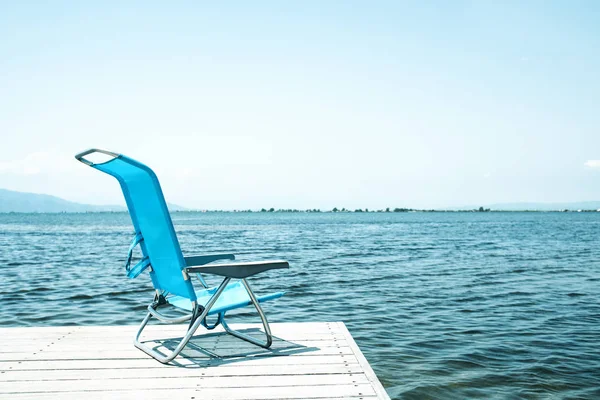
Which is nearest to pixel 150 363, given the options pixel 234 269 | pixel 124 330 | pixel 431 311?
pixel 234 269

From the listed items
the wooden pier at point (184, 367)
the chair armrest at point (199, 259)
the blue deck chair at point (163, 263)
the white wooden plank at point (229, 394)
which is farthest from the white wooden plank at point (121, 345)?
the white wooden plank at point (229, 394)

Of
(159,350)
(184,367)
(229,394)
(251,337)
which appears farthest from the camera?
(251,337)

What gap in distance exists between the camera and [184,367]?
388 centimetres

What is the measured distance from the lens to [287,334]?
4828 mm

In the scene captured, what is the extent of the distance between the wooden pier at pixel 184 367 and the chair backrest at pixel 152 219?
580 mm

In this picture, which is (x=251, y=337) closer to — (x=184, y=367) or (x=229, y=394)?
(x=184, y=367)

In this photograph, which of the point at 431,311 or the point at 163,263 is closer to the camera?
the point at 163,263

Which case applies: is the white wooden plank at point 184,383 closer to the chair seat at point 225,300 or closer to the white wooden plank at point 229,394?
the white wooden plank at point 229,394

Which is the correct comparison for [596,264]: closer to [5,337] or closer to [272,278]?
[272,278]

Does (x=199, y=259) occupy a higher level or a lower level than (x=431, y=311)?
Result: higher

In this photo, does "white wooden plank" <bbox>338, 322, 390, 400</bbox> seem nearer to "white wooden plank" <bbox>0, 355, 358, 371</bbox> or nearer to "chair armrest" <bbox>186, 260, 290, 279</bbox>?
"white wooden plank" <bbox>0, 355, 358, 371</bbox>

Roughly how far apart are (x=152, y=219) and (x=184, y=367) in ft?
3.64

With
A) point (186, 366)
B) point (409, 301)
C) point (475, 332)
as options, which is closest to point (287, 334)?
point (186, 366)

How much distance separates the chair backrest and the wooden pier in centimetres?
58
